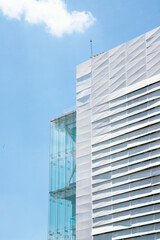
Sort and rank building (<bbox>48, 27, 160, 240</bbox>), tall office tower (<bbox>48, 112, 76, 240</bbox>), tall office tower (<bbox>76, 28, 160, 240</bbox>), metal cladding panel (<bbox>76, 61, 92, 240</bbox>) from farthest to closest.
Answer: tall office tower (<bbox>48, 112, 76, 240</bbox>), metal cladding panel (<bbox>76, 61, 92, 240</bbox>), building (<bbox>48, 27, 160, 240</bbox>), tall office tower (<bbox>76, 28, 160, 240</bbox>)

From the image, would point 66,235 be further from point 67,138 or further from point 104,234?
point 67,138

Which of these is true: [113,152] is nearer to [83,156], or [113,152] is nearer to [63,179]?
[83,156]

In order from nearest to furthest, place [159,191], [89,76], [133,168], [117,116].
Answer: [159,191]
[133,168]
[117,116]
[89,76]

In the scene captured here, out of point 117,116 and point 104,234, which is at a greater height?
point 117,116

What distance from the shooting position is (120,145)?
180 feet

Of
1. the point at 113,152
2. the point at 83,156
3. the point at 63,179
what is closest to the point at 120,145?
the point at 113,152

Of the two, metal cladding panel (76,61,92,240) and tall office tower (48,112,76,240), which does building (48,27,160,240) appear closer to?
metal cladding panel (76,61,92,240)

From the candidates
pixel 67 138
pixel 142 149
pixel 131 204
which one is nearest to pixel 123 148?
pixel 142 149

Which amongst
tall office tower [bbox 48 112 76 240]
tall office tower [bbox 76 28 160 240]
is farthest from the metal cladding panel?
tall office tower [bbox 48 112 76 240]

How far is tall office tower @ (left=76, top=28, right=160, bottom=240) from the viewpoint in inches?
1998

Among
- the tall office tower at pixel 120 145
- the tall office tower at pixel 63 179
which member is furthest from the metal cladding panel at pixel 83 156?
the tall office tower at pixel 63 179

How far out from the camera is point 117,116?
186ft

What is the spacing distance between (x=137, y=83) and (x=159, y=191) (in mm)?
13164

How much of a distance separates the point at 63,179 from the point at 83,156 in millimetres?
4314
